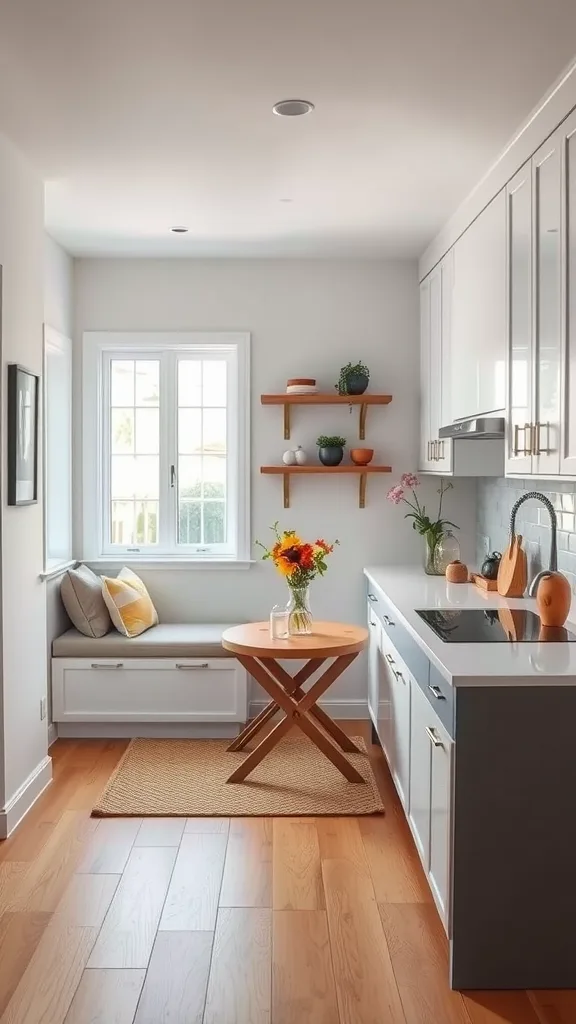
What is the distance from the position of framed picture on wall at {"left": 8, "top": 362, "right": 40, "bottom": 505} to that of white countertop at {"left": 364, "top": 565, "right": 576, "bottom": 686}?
1.54 meters

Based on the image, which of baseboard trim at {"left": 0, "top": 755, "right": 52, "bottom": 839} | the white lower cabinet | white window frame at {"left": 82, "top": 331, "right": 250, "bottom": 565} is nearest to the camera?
the white lower cabinet

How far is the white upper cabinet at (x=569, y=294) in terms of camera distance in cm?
250

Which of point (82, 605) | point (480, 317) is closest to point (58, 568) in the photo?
point (82, 605)

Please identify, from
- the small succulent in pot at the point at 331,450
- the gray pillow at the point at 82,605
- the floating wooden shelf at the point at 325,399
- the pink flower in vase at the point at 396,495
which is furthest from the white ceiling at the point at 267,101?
the gray pillow at the point at 82,605

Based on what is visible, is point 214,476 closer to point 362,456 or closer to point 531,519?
point 362,456

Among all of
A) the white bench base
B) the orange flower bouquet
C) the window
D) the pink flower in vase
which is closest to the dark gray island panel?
the orange flower bouquet

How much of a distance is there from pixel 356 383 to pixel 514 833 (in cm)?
290

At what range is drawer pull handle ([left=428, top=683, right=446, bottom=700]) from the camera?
2488mm

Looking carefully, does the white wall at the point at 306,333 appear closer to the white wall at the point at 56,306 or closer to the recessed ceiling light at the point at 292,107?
the white wall at the point at 56,306

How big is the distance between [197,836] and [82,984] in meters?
1.03

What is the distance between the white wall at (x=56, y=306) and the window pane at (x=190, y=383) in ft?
2.12

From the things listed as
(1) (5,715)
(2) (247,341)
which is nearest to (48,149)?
(2) (247,341)

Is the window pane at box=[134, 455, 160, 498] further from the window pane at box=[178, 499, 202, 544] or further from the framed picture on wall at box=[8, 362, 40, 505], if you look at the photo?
the framed picture on wall at box=[8, 362, 40, 505]

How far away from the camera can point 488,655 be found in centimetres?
250
